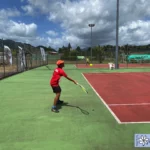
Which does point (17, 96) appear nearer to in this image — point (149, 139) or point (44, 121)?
point (44, 121)

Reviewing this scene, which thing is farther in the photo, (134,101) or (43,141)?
(134,101)

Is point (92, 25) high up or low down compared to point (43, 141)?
up

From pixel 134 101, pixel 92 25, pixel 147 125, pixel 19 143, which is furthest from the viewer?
pixel 92 25

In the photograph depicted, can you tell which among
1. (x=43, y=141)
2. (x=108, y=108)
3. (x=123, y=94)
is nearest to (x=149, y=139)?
(x=43, y=141)

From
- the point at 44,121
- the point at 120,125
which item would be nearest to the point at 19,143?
the point at 44,121

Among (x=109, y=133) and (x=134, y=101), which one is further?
(x=134, y=101)

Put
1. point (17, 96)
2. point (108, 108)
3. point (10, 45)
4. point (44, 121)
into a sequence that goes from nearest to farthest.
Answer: point (44, 121) → point (108, 108) → point (17, 96) → point (10, 45)

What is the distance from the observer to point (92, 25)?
56938mm

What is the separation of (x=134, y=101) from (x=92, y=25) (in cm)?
4739

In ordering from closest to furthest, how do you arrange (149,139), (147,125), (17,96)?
1. (149,139)
2. (147,125)
3. (17,96)

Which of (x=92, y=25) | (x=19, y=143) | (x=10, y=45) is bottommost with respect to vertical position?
(x=19, y=143)

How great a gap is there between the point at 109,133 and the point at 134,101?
4387mm

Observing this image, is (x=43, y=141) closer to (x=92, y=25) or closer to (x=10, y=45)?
(x=10, y=45)

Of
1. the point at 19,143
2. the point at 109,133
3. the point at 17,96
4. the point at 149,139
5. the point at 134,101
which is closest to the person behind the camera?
the point at 149,139
